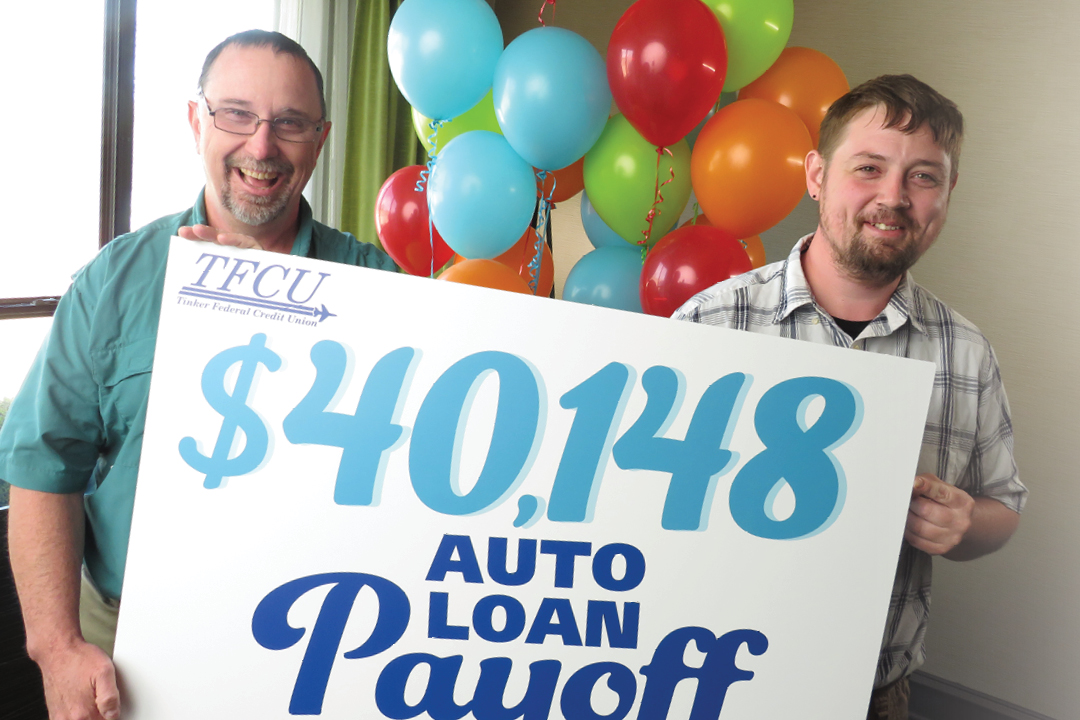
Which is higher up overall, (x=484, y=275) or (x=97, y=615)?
(x=484, y=275)

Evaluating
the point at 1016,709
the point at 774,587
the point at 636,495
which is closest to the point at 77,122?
the point at 636,495

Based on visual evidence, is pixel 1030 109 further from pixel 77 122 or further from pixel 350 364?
Answer: pixel 77 122

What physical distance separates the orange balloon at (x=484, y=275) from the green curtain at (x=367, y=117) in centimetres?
130

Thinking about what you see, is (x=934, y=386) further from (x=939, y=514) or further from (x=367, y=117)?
(x=367, y=117)

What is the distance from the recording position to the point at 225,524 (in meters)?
0.83

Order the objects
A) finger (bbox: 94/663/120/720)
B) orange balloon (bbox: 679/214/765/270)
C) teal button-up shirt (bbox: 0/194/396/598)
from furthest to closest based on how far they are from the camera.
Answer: orange balloon (bbox: 679/214/765/270) → teal button-up shirt (bbox: 0/194/396/598) → finger (bbox: 94/663/120/720)

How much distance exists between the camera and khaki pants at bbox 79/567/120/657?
116 cm

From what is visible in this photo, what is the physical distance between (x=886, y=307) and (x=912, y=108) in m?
0.29

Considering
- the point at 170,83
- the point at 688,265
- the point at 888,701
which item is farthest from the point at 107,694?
the point at 170,83

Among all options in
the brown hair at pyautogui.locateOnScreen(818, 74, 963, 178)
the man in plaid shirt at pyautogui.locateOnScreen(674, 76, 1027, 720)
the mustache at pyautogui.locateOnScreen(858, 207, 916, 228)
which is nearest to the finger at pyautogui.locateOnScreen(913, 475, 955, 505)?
the man in plaid shirt at pyautogui.locateOnScreen(674, 76, 1027, 720)

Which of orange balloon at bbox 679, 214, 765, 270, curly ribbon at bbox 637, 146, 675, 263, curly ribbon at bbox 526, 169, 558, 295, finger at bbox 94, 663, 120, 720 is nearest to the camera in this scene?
finger at bbox 94, 663, 120, 720

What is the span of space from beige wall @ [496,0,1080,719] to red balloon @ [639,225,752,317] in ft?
3.58

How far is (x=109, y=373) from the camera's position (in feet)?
3.55

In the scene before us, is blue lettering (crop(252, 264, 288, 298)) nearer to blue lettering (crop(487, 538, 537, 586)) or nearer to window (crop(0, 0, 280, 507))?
blue lettering (crop(487, 538, 537, 586))
